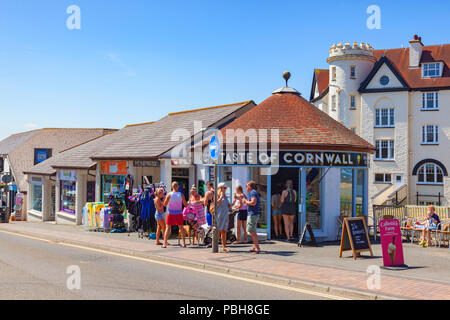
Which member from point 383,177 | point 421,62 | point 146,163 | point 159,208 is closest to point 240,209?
point 159,208

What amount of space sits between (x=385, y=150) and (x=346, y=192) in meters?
26.4

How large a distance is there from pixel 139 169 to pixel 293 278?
12.4m

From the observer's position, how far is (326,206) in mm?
15398

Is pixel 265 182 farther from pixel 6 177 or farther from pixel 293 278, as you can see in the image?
pixel 6 177

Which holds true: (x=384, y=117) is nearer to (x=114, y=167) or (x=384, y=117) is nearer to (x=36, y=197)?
(x=114, y=167)

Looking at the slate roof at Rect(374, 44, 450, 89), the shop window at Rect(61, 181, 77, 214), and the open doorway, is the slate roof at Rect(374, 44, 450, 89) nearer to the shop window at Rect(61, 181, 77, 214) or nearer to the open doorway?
the open doorway

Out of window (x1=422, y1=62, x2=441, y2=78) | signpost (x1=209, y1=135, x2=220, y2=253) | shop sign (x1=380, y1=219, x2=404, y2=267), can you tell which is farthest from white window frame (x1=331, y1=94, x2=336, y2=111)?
shop sign (x1=380, y1=219, x2=404, y2=267)

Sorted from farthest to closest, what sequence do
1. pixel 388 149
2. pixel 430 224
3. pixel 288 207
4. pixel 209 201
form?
pixel 388 149 < pixel 288 207 < pixel 430 224 < pixel 209 201

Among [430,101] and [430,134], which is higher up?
[430,101]

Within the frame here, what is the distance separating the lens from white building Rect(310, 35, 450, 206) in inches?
1524

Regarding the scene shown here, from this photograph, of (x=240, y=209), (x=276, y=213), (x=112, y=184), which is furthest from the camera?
(x=112, y=184)

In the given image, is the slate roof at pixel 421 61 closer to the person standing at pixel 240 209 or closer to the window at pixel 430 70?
the window at pixel 430 70

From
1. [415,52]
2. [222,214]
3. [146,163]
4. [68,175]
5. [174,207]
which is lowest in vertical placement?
[222,214]

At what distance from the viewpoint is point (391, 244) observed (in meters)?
10.7
